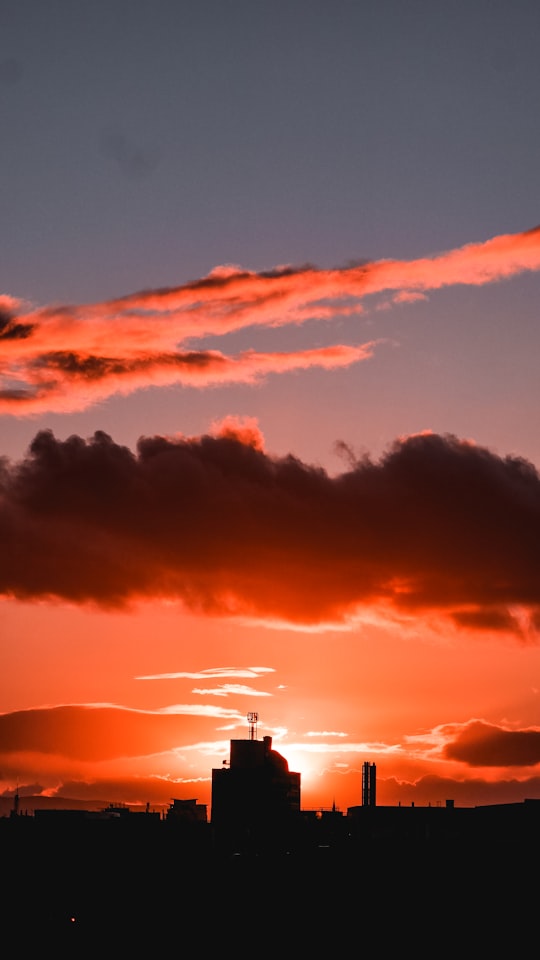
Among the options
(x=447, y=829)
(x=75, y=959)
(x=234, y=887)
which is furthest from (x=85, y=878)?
(x=447, y=829)

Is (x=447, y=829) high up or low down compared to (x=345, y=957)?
up

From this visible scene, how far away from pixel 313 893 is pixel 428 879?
428 inches

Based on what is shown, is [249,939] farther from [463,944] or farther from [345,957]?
[463,944]

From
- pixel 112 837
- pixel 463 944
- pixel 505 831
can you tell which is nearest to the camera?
pixel 463 944

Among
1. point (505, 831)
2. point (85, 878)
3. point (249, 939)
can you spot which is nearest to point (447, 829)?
point (505, 831)

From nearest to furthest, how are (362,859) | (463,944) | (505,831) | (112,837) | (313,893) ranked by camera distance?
(463,944), (313,893), (362,859), (505,831), (112,837)

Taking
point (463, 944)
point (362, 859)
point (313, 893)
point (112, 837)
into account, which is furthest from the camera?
point (112, 837)

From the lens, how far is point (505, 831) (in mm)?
161625

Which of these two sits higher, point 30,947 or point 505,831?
point 505,831

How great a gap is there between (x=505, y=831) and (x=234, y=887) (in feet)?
152

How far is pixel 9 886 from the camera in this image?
139875mm

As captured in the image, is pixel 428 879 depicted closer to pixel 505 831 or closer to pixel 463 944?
pixel 463 944

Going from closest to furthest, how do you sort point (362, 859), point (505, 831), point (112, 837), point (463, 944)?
point (463, 944) < point (362, 859) < point (505, 831) < point (112, 837)

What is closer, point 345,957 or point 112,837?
A: point 345,957
